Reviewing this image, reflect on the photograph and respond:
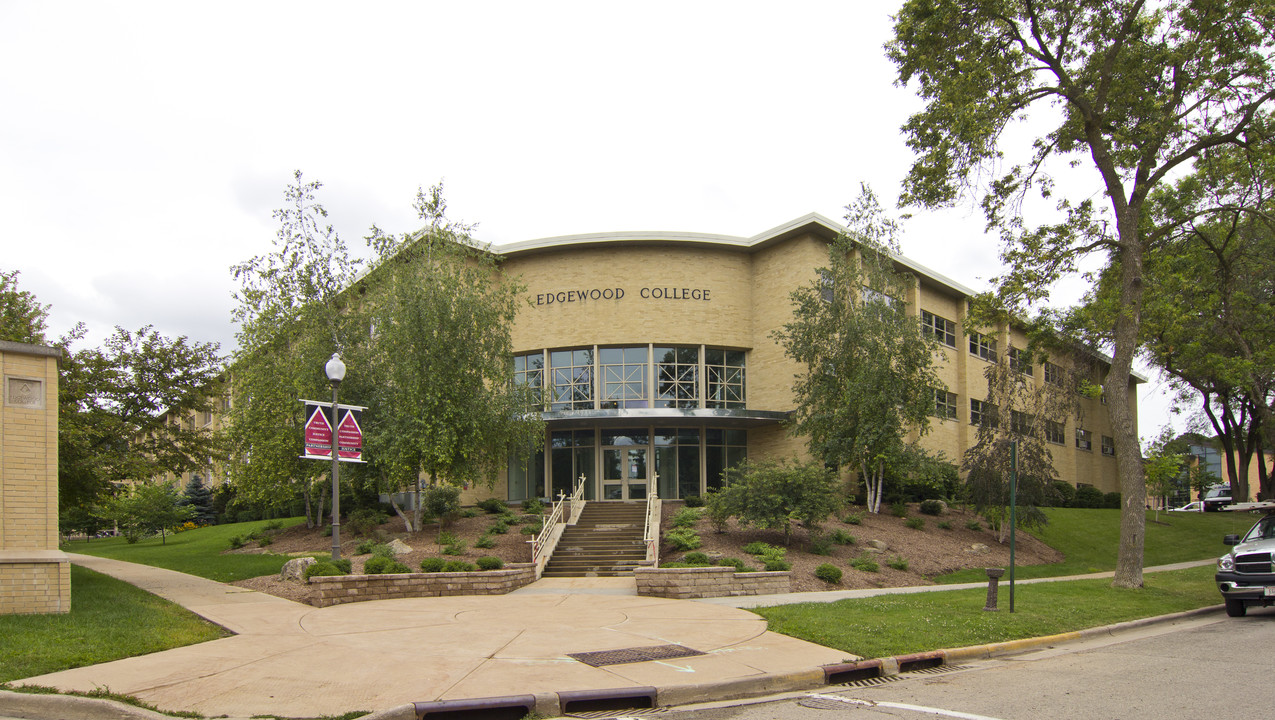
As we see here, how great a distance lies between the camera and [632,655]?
931 centimetres

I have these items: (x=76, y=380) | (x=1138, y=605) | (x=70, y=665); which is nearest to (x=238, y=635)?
(x=70, y=665)

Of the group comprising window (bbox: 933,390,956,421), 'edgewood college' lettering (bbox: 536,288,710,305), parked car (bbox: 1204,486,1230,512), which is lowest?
parked car (bbox: 1204,486,1230,512)

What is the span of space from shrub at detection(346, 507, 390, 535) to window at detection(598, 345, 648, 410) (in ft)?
30.4

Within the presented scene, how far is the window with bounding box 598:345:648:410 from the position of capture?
31.6 meters

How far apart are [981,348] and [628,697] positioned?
38.8 metres

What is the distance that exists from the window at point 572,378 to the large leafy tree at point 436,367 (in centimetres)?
608

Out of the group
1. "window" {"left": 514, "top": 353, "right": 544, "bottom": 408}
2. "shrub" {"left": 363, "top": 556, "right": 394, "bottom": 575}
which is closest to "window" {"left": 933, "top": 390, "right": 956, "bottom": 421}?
"window" {"left": 514, "top": 353, "right": 544, "bottom": 408}

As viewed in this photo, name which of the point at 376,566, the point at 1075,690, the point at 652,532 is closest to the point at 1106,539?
the point at 652,532

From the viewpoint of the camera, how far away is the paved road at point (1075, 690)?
22.7 feet

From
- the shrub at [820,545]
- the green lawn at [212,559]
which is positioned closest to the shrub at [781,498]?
the shrub at [820,545]

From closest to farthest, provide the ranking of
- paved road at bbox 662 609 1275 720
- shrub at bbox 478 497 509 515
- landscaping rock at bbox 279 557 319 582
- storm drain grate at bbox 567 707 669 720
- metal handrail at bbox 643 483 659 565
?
paved road at bbox 662 609 1275 720
storm drain grate at bbox 567 707 669 720
landscaping rock at bbox 279 557 319 582
metal handrail at bbox 643 483 659 565
shrub at bbox 478 497 509 515

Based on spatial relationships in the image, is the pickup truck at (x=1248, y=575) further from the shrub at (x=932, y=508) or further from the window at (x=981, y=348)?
the window at (x=981, y=348)

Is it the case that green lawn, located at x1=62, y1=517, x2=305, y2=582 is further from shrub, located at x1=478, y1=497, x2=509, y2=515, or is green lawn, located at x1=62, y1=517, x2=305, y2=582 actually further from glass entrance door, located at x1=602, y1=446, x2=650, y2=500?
glass entrance door, located at x1=602, y1=446, x2=650, y2=500

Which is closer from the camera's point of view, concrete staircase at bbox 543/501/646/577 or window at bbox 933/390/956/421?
concrete staircase at bbox 543/501/646/577
